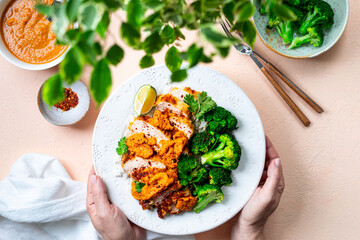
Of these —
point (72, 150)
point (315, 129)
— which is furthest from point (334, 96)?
point (72, 150)

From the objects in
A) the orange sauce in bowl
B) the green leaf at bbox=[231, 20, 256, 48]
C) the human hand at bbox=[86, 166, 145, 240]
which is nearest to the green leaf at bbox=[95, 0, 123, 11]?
the green leaf at bbox=[231, 20, 256, 48]

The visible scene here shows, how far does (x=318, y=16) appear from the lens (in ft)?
8.27

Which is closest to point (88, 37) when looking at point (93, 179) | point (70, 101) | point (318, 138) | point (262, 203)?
point (93, 179)

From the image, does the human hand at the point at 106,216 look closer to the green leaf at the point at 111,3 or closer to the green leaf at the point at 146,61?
the green leaf at the point at 146,61

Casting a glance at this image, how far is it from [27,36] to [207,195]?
2.07 meters

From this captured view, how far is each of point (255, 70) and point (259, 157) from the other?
815 millimetres

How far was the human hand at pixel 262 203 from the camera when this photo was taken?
2.32 metres

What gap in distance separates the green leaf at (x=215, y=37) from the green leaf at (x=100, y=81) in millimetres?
256

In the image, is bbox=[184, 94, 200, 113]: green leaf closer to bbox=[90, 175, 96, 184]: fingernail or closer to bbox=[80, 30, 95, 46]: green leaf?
bbox=[90, 175, 96, 184]: fingernail

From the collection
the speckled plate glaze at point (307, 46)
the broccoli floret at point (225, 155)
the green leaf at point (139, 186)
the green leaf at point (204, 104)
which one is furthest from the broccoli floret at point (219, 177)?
the speckled plate glaze at point (307, 46)

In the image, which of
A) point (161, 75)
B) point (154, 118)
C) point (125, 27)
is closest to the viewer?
point (125, 27)

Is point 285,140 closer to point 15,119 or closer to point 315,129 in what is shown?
point 315,129

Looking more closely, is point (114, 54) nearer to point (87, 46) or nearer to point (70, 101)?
point (87, 46)

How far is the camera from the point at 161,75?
99.3 inches
